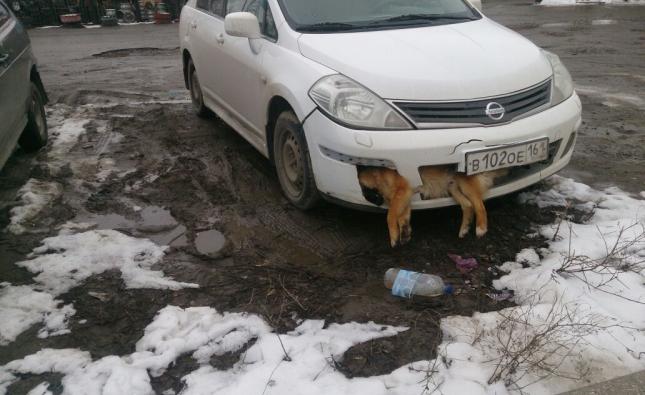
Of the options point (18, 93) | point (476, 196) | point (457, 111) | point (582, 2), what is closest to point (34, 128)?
Result: point (18, 93)

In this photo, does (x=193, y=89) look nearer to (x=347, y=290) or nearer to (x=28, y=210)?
(x=28, y=210)

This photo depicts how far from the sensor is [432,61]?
322 centimetres

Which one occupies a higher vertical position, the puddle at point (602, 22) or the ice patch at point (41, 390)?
the ice patch at point (41, 390)

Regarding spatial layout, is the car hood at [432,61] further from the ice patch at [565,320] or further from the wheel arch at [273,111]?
the ice patch at [565,320]

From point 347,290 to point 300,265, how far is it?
412 mm

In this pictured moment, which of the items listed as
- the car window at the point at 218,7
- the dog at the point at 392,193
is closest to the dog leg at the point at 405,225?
the dog at the point at 392,193

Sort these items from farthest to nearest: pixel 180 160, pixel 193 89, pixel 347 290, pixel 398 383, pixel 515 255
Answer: pixel 193 89, pixel 180 160, pixel 515 255, pixel 347 290, pixel 398 383

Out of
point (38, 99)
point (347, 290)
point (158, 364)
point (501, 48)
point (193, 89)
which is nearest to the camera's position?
point (158, 364)

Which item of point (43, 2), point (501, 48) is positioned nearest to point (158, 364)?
point (501, 48)

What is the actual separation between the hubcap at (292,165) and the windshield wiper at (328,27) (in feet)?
2.42

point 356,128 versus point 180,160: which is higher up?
point 356,128

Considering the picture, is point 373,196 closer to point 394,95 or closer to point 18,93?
point 394,95

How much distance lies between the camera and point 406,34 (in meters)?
3.59

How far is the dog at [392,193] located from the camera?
3084 mm
